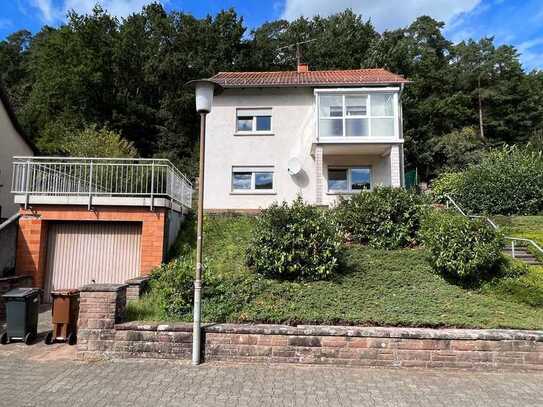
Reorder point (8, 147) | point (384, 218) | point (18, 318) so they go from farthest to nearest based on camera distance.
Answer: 1. point (8, 147)
2. point (384, 218)
3. point (18, 318)

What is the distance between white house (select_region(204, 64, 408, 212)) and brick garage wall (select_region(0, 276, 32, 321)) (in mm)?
10084

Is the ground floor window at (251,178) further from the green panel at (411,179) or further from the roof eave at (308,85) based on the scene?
the green panel at (411,179)

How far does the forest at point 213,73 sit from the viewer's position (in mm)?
35531

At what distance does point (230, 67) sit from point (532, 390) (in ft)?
118

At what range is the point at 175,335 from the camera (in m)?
6.47

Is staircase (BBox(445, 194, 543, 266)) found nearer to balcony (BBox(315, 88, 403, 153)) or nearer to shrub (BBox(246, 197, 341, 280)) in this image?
shrub (BBox(246, 197, 341, 280))

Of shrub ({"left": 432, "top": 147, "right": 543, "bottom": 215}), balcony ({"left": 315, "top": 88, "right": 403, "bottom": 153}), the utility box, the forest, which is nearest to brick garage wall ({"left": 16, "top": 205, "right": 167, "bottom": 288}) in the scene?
the utility box

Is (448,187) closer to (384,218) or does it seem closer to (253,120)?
(253,120)

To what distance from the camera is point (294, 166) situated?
1920cm

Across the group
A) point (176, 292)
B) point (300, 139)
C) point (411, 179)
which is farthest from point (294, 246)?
point (411, 179)

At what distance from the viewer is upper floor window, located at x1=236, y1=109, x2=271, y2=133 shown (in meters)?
20.4

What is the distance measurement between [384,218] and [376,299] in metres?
3.94

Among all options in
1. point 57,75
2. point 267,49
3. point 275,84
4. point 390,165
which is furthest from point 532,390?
point 57,75

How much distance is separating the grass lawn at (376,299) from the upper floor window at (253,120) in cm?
1169
